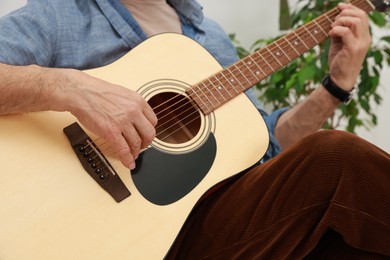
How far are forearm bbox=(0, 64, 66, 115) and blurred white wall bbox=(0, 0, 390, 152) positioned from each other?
1.74 m

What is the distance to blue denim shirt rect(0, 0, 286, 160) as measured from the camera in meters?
0.98

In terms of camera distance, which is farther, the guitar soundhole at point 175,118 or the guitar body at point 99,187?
the guitar soundhole at point 175,118

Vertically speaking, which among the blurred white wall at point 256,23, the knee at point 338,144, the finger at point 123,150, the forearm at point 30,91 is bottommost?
the blurred white wall at point 256,23

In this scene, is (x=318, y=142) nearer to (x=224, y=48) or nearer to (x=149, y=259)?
(x=149, y=259)

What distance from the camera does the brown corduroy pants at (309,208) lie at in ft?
2.26

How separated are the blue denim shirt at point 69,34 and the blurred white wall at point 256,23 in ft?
4.62

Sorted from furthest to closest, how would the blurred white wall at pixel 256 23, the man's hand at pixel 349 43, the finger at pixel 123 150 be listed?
the blurred white wall at pixel 256 23 → the man's hand at pixel 349 43 → the finger at pixel 123 150

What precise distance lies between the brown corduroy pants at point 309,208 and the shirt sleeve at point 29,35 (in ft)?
1.63

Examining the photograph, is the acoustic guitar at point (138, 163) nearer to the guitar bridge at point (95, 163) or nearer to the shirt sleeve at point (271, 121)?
the guitar bridge at point (95, 163)

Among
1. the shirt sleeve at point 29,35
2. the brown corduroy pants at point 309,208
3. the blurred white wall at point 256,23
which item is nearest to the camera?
the brown corduroy pants at point 309,208

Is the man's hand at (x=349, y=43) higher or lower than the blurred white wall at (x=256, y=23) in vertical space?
higher

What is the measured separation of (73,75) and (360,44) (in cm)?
75

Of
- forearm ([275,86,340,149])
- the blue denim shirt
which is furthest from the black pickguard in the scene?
forearm ([275,86,340,149])

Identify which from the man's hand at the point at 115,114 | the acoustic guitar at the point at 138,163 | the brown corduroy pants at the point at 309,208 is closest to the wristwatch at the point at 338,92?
the acoustic guitar at the point at 138,163
